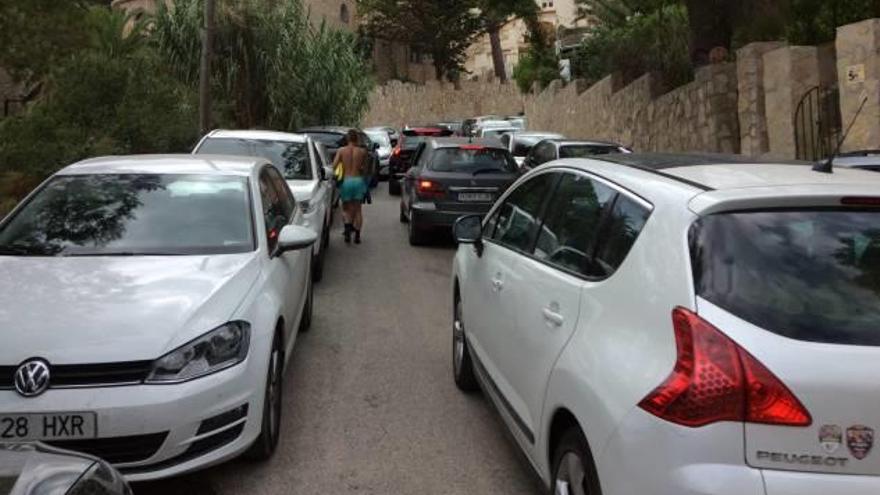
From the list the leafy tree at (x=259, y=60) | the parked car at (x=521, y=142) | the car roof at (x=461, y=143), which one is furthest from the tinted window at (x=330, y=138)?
the car roof at (x=461, y=143)

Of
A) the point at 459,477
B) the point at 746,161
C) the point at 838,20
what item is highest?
the point at 838,20

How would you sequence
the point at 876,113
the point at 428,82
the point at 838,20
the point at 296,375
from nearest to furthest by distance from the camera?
the point at 296,375 → the point at 876,113 → the point at 838,20 → the point at 428,82

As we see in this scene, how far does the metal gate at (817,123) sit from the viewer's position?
42.8 feet

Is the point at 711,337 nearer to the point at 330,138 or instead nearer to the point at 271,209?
the point at 271,209

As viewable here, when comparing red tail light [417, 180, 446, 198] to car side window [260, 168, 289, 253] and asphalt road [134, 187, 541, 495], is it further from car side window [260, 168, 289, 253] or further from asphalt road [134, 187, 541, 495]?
car side window [260, 168, 289, 253]

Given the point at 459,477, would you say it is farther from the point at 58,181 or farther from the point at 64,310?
the point at 58,181

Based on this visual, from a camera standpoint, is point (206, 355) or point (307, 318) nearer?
point (206, 355)

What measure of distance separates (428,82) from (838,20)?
58679 millimetres

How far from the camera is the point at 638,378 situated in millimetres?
2736

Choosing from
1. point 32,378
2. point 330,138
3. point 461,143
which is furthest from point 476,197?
point 32,378

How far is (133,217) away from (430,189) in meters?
7.05

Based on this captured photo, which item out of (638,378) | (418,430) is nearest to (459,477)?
(418,430)

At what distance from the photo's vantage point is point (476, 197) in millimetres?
12273

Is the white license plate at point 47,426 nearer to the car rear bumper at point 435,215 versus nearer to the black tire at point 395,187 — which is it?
the car rear bumper at point 435,215
